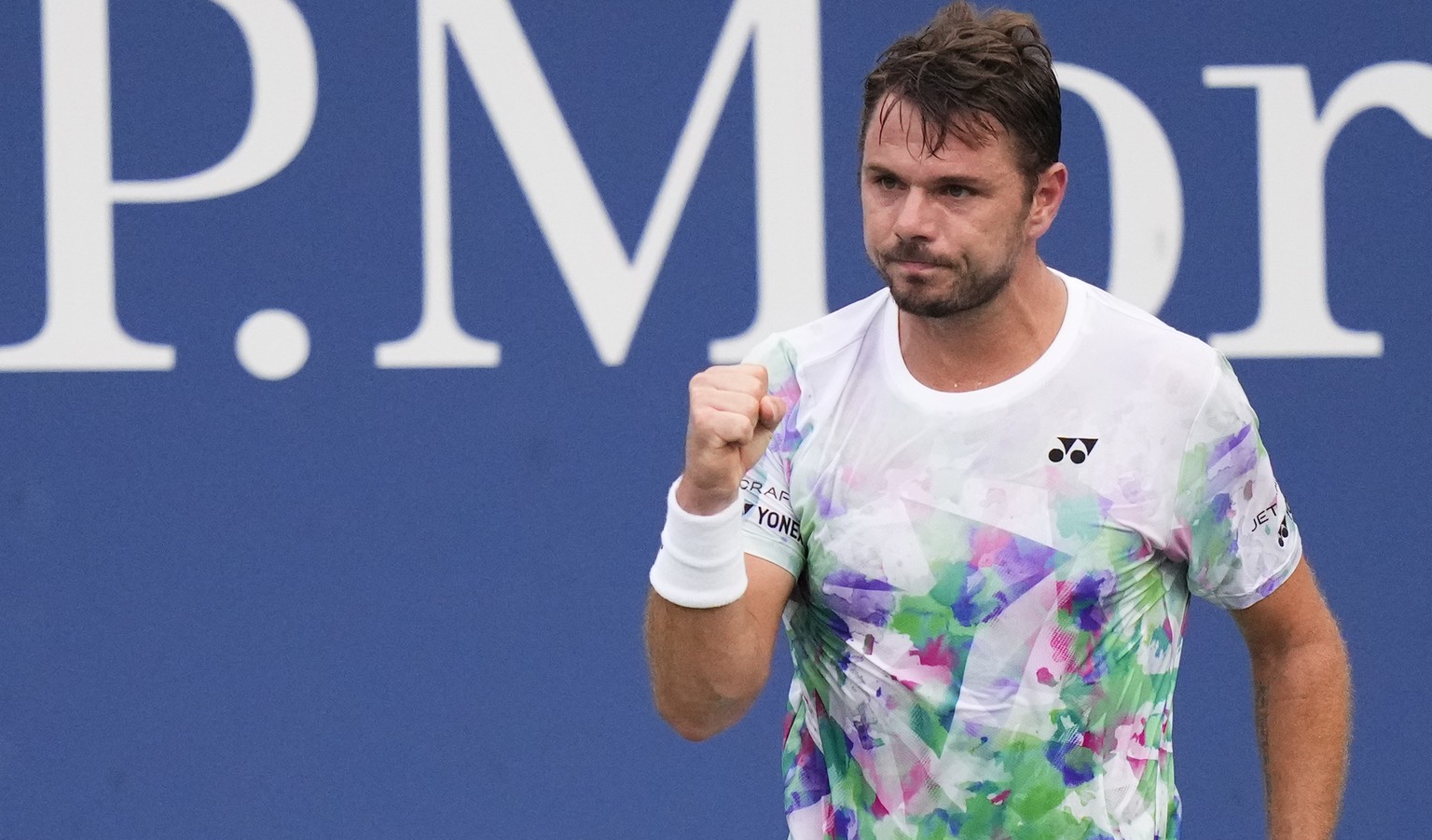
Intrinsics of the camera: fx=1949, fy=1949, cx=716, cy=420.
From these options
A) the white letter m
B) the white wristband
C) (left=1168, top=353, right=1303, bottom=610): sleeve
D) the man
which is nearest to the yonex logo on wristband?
the man

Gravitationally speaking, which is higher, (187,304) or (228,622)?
(187,304)

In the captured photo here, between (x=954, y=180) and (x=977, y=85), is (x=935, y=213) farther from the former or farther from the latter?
(x=977, y=85)

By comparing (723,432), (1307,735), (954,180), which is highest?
(954,180)

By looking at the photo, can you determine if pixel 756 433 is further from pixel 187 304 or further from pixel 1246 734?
pixel 1246 734

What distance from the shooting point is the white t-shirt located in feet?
6.84

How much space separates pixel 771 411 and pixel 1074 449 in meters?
0.38

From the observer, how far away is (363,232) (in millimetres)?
3264

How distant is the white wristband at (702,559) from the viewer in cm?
193

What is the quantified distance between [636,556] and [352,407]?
541 millimetres

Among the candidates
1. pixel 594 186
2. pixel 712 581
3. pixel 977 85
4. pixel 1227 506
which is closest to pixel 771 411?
pixel 712 581

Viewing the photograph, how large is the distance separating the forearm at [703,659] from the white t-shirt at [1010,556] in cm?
13

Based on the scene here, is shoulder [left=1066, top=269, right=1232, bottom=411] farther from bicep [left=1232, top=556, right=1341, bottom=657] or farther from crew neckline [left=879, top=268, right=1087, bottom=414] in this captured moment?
bicep [left=1232, top=556, right=1341, bottom=657]

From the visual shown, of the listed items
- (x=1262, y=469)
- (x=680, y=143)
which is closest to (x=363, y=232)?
(x=680, y=143)

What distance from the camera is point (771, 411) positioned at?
6.28ft
